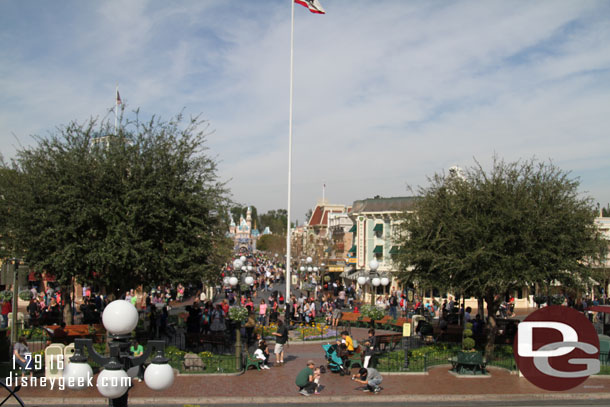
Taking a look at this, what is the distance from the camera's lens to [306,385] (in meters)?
13.5

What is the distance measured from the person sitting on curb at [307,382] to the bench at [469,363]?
463 cm

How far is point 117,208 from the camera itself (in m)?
15.3

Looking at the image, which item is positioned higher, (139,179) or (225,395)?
(139,179)

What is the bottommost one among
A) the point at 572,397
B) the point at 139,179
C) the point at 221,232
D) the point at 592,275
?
the point at 572,397

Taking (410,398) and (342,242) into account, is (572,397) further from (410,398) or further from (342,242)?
(342,242)

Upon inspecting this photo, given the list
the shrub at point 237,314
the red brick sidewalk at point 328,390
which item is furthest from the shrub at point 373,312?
the shrub at point 237,314

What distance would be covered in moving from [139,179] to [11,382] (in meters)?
6.01

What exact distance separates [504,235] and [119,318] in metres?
13.3

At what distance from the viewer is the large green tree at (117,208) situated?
15.3 m

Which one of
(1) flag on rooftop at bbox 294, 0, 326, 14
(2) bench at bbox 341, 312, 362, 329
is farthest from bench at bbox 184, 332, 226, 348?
(1) flag on rooftop at bbox 294, 0, 326, 14

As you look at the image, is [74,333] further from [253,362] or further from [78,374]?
[78,374]

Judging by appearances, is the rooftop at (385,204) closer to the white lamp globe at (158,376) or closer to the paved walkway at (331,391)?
the paved walkway at (331,391)

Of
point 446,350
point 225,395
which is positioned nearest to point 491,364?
point 446,350

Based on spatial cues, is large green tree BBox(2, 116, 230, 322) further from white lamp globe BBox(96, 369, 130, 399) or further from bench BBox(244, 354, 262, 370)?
white lamp globe BBox(96, 369, 130, 399)
